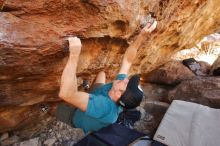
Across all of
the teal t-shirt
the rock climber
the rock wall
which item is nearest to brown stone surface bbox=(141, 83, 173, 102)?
the rock wall

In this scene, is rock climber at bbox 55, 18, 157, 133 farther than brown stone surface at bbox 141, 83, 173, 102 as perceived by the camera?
No

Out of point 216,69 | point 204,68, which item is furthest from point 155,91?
point 204,68

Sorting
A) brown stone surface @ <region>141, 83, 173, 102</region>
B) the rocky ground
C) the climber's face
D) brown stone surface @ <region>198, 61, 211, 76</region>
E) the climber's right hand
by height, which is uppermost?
the climber's right hand

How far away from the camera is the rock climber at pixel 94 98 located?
2.88 metres

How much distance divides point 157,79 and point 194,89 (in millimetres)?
1063

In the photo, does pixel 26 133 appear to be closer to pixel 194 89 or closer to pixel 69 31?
pixel 69 31

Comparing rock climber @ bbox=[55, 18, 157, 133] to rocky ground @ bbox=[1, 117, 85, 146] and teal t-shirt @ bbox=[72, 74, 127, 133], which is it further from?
rocky ground @ bbox=[1, 117, 85, 146]

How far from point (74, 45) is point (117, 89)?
0.80 m

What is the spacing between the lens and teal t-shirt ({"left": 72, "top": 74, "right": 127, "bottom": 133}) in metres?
3.19

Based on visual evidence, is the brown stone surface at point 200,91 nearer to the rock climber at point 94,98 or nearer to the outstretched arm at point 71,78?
the rock climber at point 94,98

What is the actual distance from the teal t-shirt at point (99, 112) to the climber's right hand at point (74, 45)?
583 millimetres

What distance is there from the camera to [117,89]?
3348mm

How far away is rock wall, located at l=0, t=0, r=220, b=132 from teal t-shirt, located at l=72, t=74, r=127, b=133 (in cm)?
53

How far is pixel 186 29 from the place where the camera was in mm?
5496
